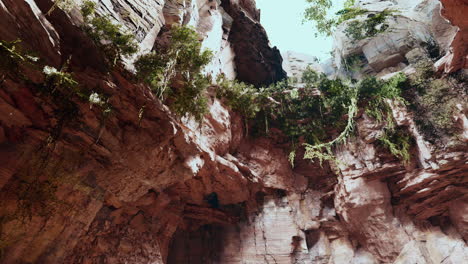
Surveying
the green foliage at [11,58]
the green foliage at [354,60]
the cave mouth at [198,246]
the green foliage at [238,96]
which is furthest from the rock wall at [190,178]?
the green foliage at [354,60]

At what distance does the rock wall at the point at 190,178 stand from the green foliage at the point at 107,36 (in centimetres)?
17

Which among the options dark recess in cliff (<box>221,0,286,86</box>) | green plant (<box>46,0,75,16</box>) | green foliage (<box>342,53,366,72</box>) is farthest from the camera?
green foliage (<box>342,53,366,72</box>)

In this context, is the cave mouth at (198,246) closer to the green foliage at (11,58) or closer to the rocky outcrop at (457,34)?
the green foliage at (11,58)

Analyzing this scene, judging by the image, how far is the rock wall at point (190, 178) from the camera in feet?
12.6

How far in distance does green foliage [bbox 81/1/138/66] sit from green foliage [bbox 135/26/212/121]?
38 cm

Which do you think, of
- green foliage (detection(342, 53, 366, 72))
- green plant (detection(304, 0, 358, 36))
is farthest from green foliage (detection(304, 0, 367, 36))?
green foliage (detection(342, 53, 366, 72))

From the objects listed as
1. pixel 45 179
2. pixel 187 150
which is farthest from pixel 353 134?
pixel 45 179

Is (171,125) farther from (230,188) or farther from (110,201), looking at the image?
(230,188)

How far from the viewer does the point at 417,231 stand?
8.34 m

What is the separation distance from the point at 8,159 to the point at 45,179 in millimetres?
589

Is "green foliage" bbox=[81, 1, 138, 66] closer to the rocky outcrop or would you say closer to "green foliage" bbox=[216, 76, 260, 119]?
"green foliage" bbox=[216, 76, 260, 119]

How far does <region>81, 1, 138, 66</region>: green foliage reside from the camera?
13.3 feet

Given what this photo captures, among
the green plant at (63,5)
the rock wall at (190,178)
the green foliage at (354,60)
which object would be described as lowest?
the rock wall at (190,178)

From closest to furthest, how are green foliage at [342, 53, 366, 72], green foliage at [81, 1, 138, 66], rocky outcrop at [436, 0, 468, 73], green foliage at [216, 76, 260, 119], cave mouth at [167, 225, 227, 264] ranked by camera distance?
green foliage at [81, 1, 138, 66] → rocky outcrop at [436, 0, 468, 73] → green foliage at [216, 76, 260, 119] → cave mouth at [167, 225, 227, 264] → green foliage at [342, 53, 366, 72]
